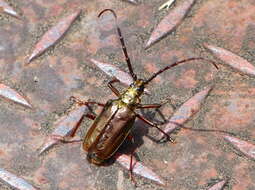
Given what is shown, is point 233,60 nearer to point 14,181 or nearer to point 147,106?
point 147,106

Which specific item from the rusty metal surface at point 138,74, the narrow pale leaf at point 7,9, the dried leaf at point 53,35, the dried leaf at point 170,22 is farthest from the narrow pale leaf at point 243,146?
the narrow pale leaf at point 7,9

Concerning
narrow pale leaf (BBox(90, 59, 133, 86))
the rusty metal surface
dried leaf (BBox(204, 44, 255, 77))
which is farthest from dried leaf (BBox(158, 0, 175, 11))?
narrow pale leaf (BBox(90, 59, 133, 86))

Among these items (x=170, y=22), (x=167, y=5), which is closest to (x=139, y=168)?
(x=170, y=22)

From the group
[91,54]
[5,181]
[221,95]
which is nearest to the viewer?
[5,181]

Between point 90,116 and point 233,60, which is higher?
point 90,116

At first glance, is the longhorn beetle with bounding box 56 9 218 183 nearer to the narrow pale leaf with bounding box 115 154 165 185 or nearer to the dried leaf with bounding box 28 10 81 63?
the narrow pale leaf with bounding box 115 154 165 185

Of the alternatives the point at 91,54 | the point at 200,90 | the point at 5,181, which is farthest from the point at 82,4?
the point at 5,181

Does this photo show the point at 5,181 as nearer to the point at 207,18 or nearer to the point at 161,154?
the point at 161,154
